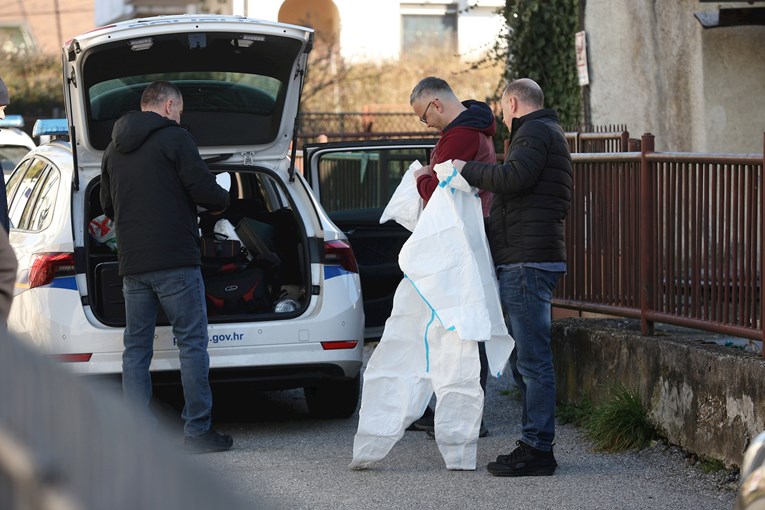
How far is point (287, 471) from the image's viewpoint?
5766mm

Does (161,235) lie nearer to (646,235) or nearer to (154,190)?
(154,190)

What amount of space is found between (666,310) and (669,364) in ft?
1.56

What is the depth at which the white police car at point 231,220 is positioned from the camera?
20.6 feet

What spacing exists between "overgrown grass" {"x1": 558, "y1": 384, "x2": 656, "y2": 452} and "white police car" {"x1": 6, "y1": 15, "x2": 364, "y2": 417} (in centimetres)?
135

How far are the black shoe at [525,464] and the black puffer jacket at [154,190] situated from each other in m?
1.79

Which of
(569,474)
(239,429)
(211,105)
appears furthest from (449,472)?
(211,105)

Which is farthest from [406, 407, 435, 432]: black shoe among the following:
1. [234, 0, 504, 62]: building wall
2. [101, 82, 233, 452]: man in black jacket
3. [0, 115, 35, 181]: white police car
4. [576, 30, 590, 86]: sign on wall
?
[234, 0, 504, 62]: building wall

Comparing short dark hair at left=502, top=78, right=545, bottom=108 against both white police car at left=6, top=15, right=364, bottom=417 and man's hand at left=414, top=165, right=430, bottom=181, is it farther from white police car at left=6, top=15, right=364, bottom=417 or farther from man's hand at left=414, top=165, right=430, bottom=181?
white police car at left=6, top=15, right=364, bottom=417

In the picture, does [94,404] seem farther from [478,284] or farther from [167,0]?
[167,0]

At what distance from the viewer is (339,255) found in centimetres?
672

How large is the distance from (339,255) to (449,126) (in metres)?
1.07

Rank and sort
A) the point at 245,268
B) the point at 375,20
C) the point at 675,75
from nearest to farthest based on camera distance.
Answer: the point at 245,268, the point at 675,75, the point at 375,20

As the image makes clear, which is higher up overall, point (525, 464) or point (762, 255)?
point (762, 255)

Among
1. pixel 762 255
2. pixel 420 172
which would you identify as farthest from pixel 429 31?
pixel 762 255
